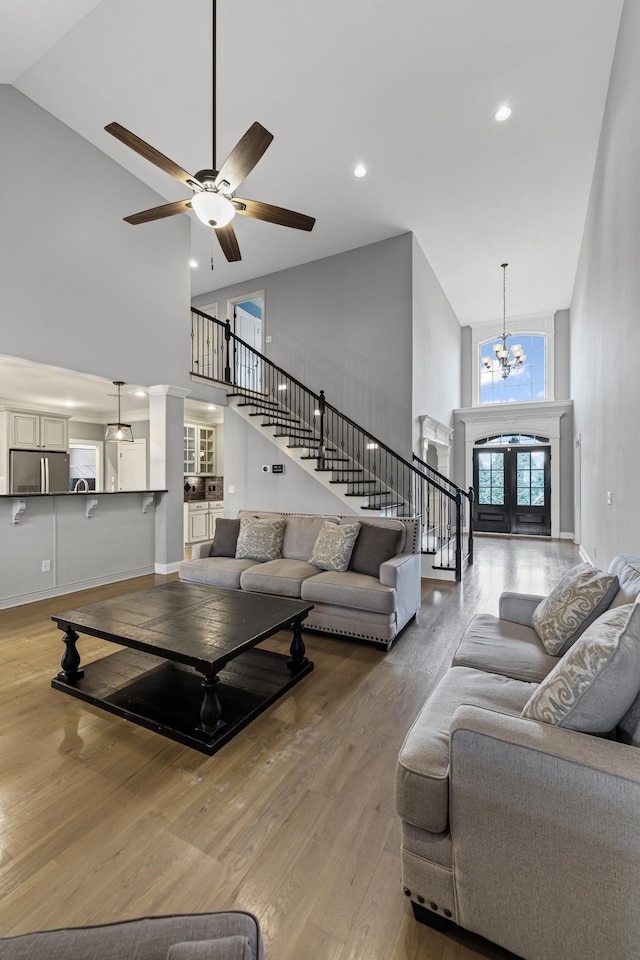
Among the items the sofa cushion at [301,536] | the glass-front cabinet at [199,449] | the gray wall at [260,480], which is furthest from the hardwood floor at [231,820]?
the glass-front cabinet at [199,449]

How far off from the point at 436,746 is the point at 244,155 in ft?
11.2

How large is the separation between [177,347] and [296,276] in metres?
3.04

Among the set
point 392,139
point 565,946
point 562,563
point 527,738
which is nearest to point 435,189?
point 392,139

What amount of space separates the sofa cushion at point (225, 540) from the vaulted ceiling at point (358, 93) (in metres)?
4.36

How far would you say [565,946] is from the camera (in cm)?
105

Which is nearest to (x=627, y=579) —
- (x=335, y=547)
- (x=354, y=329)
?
(x=335, y=547)

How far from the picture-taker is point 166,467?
237 inches

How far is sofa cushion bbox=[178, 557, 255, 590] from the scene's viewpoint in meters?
3.98

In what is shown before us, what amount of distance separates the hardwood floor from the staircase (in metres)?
3.63

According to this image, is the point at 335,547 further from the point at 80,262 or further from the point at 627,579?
the point at 80,262

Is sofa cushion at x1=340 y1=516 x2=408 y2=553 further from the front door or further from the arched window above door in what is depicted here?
the arched window above door

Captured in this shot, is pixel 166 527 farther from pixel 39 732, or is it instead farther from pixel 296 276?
pixel 296 276

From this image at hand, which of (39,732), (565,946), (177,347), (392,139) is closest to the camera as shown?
(565,946)

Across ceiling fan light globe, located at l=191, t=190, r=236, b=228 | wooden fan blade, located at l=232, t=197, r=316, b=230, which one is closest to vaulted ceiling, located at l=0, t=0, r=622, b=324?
wooden fan blade, located at l=232, t=197, r=316, b=230
